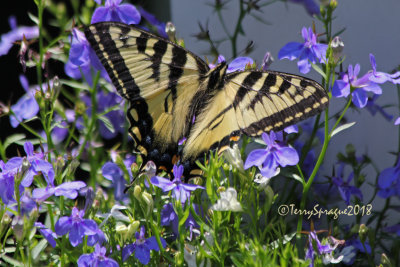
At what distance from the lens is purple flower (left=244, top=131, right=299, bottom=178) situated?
1283 mm

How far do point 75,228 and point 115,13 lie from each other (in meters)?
0.60

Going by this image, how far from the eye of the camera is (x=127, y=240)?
1284 mm

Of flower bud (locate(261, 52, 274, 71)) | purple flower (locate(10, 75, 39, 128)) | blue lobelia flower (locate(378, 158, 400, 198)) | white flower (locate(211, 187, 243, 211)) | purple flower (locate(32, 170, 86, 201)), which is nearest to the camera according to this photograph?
white flower (locate(211, 187, 243, 211))

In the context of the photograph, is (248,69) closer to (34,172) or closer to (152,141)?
(152,141)

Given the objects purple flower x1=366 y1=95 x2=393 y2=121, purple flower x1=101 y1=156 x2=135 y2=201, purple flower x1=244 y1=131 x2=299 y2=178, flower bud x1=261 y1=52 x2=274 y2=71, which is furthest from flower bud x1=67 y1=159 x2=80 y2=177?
purple flower x1=366 y1=95 x2=393 y2=121

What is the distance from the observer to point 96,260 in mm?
1237

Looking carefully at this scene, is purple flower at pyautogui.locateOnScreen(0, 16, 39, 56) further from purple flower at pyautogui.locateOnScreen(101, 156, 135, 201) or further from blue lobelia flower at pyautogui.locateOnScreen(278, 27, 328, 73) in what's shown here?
blue lobelia flower at pyautogui.locateOnScreen(278, 27, 328, 73)

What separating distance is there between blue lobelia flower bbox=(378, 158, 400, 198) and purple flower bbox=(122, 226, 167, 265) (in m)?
0.63

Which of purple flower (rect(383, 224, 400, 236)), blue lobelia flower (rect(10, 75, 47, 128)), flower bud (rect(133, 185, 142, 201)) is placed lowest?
purple flower (rect(383, 224, 400, 236))

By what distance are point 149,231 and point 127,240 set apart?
6 cm

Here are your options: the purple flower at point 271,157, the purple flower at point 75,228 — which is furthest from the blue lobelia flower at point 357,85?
the purple flower at point 75,228

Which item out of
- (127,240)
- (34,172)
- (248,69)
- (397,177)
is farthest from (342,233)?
(34,172)

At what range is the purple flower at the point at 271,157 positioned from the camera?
1283 millimetres

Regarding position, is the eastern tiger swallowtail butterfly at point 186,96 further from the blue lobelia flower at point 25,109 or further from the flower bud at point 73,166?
the blue lobelia flower at point 25,109
